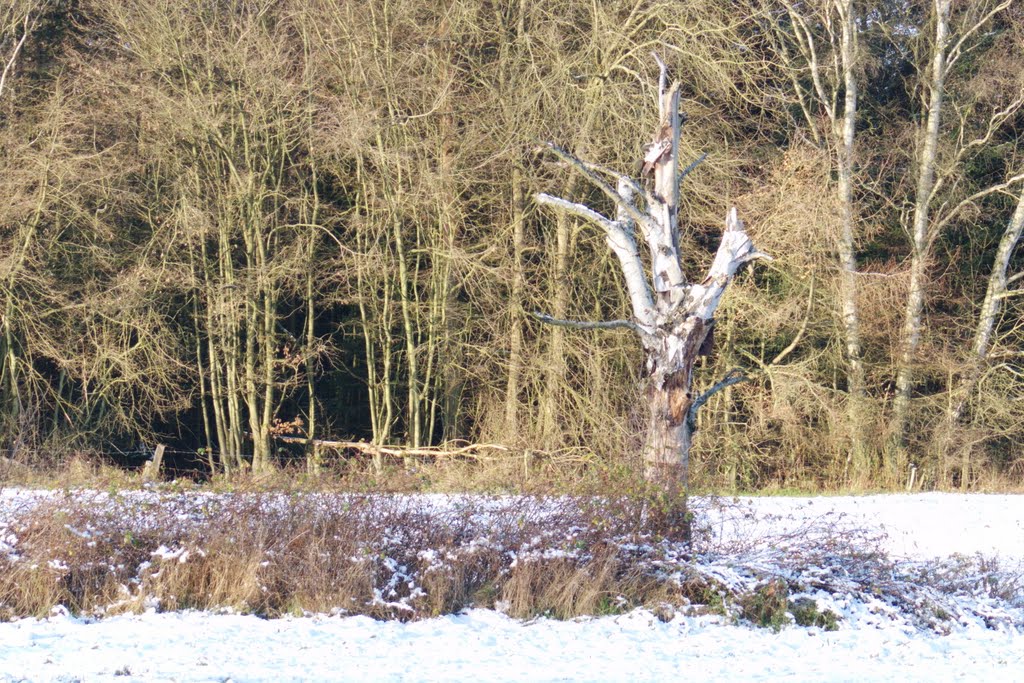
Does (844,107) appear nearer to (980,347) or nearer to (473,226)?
(980,347)

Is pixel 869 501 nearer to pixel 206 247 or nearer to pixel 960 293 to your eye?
pixel 960 293

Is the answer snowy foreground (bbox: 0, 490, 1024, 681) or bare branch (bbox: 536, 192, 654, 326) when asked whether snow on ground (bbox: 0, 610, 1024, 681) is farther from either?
bare branch (bbox: 536, 192, 654, 326)

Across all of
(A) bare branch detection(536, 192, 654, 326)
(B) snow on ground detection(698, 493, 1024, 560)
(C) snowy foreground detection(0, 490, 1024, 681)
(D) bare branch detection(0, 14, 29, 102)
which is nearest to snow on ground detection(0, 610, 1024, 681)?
(C) snowy foreground detection(0, 490, 1024, 681)

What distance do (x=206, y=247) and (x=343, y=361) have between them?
11.9 feet

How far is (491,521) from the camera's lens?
10.8 m

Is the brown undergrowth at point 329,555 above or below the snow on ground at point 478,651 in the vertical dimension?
above

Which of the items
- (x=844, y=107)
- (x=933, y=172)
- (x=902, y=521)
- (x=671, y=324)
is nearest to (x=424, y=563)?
(x=671, y=324)

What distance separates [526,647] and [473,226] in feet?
44.1

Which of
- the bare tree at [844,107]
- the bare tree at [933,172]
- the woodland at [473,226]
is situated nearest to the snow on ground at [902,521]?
the woodland at [473,226]

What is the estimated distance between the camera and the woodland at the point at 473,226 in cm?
2048

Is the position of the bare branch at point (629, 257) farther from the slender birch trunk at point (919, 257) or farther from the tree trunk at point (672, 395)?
the slender birch trunk at point (919, 257)

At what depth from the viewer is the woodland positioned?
67.2 ft

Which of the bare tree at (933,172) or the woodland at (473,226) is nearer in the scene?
the woodland at (473,226)

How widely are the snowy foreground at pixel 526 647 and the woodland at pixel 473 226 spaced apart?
379 inches
